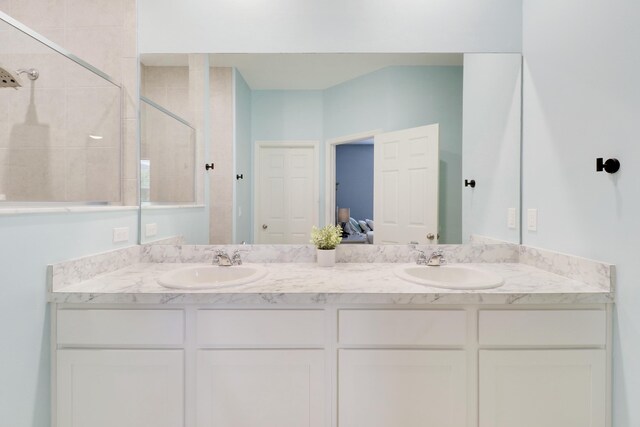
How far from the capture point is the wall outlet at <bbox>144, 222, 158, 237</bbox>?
6.42 feet

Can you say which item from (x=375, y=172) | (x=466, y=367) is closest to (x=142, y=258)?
(x=375, y=172)

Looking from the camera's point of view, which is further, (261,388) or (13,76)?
(13,76)

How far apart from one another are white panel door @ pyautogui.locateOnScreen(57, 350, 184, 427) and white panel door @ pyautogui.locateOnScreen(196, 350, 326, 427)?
0.11 m

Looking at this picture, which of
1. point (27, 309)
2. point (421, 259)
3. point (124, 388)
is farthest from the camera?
point (421, 259)

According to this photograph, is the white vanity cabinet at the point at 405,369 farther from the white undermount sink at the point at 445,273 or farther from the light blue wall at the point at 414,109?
the light blue wall at the point at 414,109

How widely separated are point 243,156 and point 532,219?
5.41 feet

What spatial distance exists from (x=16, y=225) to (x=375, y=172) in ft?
5.18

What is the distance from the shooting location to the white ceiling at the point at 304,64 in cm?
193

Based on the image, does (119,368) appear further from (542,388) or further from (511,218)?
(511,218)

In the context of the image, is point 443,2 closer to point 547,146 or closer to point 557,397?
point 547,146

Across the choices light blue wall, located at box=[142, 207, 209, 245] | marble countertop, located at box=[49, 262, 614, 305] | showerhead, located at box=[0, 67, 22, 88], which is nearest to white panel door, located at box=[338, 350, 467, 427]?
marble countertop, located at box=[49, 262, 614, 305]

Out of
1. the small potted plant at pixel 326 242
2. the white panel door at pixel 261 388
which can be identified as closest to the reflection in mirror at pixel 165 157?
the small potted plant at pixel 326 242

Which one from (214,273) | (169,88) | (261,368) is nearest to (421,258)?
(261,368)

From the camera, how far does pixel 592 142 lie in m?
1.42
